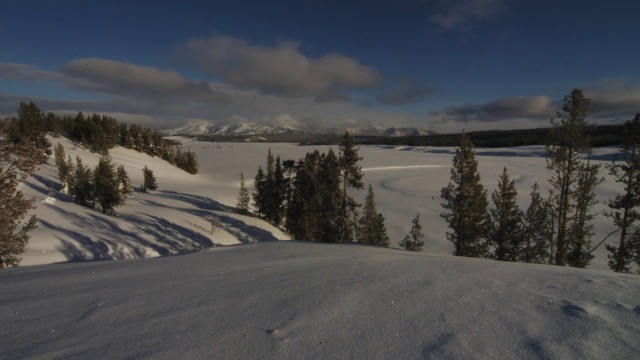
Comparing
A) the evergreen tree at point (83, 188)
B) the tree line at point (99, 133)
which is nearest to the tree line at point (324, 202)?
the evergreen tree at point (83, 188)

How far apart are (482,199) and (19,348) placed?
24915mm

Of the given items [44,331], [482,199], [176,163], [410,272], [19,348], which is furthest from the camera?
[176,163]

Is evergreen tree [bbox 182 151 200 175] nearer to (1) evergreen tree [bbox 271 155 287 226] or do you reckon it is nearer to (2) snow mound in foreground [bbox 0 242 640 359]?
(1) evergreen tree [bbox 271 155 287 226]

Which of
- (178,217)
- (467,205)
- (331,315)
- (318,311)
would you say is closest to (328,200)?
(467,205)

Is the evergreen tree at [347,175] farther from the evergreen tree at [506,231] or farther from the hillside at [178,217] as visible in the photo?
the hillside at [178,217]

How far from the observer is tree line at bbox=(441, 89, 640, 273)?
17.1 m

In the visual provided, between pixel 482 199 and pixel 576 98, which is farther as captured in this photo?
pixel 482 199

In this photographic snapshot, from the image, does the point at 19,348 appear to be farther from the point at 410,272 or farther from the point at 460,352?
the point at 410,272

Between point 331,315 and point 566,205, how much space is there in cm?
1859

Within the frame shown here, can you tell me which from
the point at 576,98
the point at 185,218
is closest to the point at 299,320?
the point at 576,98

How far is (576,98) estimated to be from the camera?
55.0 ft

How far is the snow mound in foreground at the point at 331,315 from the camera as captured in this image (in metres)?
3.43

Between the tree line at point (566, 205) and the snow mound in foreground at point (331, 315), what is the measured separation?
1374cm

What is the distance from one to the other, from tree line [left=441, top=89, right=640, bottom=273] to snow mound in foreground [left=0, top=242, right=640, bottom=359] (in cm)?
1374
